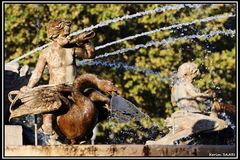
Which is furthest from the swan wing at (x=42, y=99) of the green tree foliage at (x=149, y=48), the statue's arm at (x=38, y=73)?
the green tree foliage at (x=149, y=48)

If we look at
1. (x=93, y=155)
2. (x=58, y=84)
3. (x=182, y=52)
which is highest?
(x=182, y=52)

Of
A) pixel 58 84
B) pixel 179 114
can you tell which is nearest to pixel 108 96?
pixel 58 84

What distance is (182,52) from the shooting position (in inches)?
1141

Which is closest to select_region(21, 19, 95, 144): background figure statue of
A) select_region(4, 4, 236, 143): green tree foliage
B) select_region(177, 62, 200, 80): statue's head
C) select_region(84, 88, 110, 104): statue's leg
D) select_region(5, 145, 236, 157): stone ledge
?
select_region(84, 88, 110, 104): statue's leg

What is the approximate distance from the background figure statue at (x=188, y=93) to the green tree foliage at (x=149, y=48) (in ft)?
37.1

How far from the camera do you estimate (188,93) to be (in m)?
16.9

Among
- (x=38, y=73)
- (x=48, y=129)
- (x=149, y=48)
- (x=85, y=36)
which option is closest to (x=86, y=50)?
(x=85, y=36)

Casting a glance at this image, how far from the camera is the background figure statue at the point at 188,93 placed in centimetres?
1684

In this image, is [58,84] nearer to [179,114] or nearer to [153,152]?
[153,152]

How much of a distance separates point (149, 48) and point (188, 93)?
12.4 m

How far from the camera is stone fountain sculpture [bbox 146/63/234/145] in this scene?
1661 cm

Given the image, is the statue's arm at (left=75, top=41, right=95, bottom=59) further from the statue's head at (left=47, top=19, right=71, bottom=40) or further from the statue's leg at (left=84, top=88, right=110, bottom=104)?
the statue's leg at (left=84, top=88, right=110, bottom=104)

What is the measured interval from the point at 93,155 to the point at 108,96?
131 centimetres

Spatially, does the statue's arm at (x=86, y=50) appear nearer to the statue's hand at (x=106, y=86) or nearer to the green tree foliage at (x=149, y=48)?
the statue's hand at (x=106, y=86)
